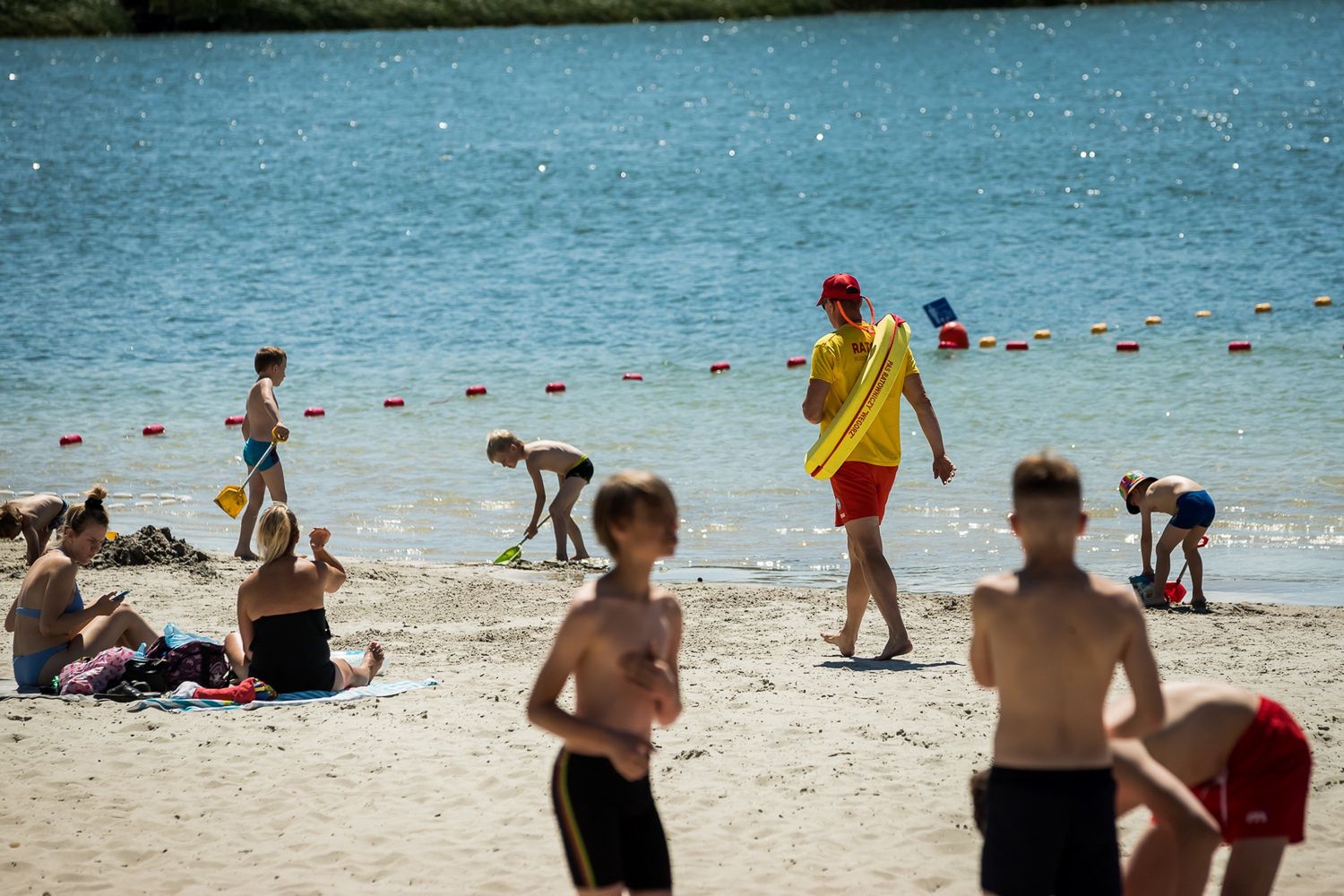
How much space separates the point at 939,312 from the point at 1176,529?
36.7ft

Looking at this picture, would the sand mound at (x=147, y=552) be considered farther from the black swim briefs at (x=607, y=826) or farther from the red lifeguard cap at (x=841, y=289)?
the black swim briefs at (x=607, y=826)

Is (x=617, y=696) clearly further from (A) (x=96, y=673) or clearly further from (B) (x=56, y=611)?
(B) (x=56, y=611)

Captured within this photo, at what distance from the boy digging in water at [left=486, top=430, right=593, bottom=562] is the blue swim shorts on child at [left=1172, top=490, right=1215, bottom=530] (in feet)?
12.9

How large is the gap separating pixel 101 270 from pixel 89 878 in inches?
941

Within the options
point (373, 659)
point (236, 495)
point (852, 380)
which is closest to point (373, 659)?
point (373, 659)

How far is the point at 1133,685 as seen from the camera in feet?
11.6

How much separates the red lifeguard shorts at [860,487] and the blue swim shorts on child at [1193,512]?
2.49m

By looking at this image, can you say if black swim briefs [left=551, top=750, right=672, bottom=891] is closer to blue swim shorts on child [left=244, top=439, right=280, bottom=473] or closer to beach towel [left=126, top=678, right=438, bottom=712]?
beach towel [left=126, top=678, right=438, bottom=712]

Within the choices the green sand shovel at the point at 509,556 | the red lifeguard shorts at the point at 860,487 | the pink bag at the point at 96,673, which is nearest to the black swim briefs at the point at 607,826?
the red lifeguard shorts at the point at 860,487

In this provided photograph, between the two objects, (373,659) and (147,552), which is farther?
(147,552)

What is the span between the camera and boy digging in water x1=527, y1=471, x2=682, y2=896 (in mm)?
3643

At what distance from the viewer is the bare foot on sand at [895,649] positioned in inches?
294

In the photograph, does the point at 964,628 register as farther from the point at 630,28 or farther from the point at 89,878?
the point at 630,28

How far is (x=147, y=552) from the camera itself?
10.0 m
